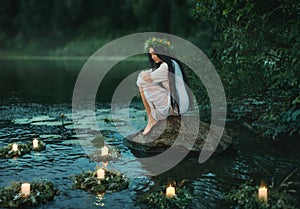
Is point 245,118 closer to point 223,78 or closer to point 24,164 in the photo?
point 223,78

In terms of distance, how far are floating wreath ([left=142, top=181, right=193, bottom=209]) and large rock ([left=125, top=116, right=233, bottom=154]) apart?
3.01 metres

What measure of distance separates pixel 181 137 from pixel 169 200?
11.4 ft

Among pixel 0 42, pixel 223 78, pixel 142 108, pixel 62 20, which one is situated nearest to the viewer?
pixel 223 78

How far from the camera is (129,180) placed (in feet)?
29.9

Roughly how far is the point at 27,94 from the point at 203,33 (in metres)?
24.6

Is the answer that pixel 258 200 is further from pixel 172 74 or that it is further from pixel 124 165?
pixel 172 74

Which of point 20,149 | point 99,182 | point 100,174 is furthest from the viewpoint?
point 20,149

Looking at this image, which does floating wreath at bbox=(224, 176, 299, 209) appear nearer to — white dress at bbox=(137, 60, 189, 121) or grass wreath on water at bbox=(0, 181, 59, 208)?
grass wreath on water at bbox=(0, 181, 59, 208)

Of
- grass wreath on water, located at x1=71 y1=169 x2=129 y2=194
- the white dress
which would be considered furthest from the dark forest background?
grass wreath on water, located at x1=71 y1=169 x2=129 y2=194

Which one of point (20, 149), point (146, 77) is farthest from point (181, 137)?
point (20, 149)

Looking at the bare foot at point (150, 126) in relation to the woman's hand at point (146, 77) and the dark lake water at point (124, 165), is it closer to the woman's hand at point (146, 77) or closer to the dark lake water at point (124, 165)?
the dark lake water at point (124, 165)

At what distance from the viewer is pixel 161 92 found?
38.1 feet

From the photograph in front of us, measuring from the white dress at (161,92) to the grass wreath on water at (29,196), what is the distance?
12.9ft

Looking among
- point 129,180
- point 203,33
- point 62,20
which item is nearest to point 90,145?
point 129,180
